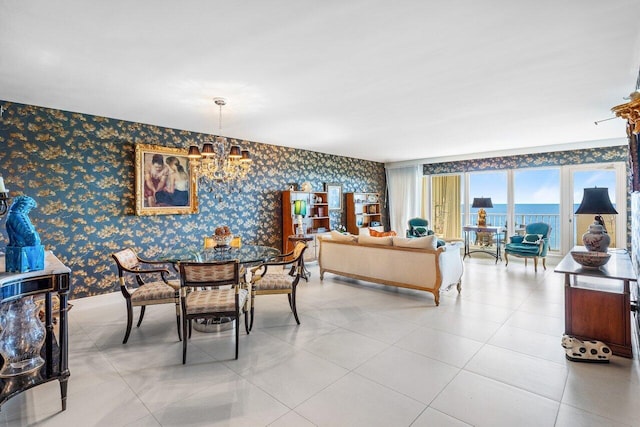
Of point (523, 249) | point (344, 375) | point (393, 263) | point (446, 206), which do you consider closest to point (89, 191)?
point (344, 375)

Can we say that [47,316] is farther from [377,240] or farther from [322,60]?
[377,240]

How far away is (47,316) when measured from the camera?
2125mm

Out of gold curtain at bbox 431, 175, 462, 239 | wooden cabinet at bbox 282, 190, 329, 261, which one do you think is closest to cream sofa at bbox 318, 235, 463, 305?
wooden cabinet at bbox 282, 190, 329, 261

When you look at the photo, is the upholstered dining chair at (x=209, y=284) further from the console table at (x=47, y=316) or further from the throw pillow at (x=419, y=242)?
the throw pillow at (x=419, y=242)

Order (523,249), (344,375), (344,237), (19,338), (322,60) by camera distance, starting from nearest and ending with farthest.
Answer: (19,338) < (344,375) < (322,60) < (344,237) < (523,249)

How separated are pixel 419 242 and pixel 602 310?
6.36ft

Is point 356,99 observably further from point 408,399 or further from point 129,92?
point 408,399

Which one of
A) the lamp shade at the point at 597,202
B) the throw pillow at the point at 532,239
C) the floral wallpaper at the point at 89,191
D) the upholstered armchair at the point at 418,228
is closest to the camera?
the lamp shade at the point at 597,202

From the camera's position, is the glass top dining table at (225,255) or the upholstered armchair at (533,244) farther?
the upholstered armchair at (533,244)

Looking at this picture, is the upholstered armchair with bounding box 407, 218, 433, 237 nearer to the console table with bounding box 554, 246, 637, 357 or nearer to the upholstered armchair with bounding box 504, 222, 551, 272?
the upholstered armchair with bounding box 504, 222, 551, 272

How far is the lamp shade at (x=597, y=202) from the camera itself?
310cm

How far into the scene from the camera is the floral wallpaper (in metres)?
3.62

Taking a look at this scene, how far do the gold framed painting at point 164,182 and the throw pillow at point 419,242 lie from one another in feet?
10.7

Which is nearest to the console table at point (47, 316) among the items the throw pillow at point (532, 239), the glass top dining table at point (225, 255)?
the glass top dining table at point (225, 255)
